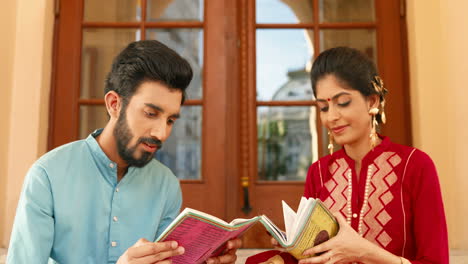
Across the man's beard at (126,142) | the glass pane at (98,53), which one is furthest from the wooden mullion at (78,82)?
the man's beard at (126,142)

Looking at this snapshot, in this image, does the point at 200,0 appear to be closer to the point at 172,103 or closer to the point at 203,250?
the point at 172,103

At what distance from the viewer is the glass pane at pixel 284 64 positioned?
101 inches

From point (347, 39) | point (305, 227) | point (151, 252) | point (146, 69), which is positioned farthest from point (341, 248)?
point (347, 39)

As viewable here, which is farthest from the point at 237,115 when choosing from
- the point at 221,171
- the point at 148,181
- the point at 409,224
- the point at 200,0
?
the point at 409,224

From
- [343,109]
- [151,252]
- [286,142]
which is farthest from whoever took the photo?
[286,142]

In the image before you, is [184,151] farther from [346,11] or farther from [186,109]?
[346,11]

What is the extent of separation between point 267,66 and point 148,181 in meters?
1.29

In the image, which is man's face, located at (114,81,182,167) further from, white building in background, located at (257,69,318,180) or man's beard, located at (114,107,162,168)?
white building in background, located at (257,69,318,180)

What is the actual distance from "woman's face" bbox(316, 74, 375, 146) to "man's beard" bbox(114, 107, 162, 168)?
0.59 m

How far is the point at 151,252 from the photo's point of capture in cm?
111

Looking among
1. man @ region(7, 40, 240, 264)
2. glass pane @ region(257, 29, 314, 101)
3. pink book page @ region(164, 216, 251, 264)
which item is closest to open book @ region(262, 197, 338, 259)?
pink book page @ region(164, 216, 251, 264)

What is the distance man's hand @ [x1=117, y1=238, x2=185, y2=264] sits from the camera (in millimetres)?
1109

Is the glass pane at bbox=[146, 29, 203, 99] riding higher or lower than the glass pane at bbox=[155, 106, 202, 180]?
higher

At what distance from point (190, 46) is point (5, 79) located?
1.07 meters
